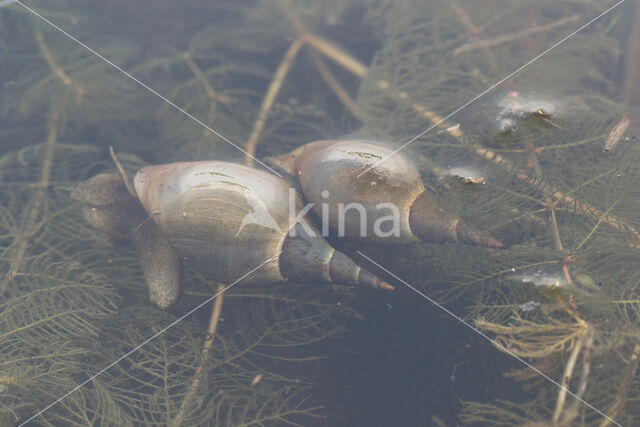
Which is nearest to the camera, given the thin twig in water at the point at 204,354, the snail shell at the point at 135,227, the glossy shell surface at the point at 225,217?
the glossy shell surface at the point at 225,217

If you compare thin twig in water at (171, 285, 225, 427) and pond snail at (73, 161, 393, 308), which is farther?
thin twig in water at (171, 285, 225, 427)

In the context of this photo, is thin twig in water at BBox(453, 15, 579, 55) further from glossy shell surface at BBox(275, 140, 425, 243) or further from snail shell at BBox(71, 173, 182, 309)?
snail shell at BBox(71, 173, 182, 309)

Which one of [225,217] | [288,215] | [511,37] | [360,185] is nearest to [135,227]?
[225,217]

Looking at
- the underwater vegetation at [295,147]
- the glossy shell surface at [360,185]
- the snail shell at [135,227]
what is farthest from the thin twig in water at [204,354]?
the glossy shell surface at [360,185]

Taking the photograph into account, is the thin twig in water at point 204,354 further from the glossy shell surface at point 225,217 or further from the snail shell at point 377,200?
the snail shell at point 377,200

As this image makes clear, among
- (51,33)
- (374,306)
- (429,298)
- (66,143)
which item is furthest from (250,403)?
(51,33)

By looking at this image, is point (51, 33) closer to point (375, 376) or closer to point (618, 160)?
point (375, 376)

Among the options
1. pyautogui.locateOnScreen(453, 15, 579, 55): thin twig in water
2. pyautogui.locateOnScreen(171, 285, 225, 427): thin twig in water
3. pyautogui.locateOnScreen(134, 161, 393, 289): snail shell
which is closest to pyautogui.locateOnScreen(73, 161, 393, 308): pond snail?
pyautogui.locateOnScreen(134, 161, 393, 289): snail shell

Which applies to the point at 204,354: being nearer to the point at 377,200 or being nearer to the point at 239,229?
the point at 239,229
